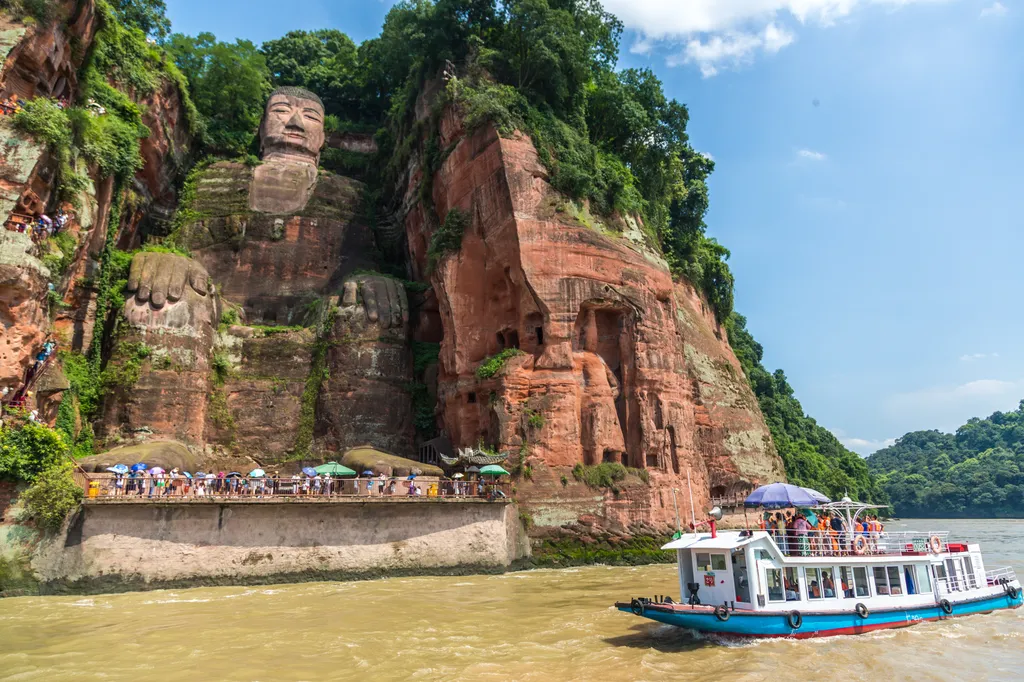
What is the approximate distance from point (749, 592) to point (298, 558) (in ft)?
42.4

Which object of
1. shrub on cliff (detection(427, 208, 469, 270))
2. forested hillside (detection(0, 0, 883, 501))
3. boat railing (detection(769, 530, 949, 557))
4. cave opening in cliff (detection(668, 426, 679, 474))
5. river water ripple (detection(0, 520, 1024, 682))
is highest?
forested hillside (detection(0, 0, 883, 501))

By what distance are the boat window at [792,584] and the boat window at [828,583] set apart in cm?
73

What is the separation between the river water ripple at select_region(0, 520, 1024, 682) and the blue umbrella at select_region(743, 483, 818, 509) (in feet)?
9.50

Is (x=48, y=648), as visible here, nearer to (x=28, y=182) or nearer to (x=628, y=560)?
(x=28, y=182)

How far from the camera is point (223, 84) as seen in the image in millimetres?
41562

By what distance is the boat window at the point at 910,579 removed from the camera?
51.8 feet

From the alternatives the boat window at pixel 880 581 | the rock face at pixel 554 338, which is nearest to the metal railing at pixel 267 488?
the rock face at pixel 554 338

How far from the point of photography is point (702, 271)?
4428 cm

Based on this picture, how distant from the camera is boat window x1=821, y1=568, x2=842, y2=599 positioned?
47.5 feet

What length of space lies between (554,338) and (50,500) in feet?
55.6

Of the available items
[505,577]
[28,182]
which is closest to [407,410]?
[505,577]

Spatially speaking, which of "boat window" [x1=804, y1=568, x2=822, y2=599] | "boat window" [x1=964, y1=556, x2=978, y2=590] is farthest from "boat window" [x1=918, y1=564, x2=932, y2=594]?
"boat window" [x1=804, y1=568, x2=822, y2=599]

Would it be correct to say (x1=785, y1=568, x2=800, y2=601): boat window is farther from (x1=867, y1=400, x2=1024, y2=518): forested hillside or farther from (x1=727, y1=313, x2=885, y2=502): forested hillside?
(x1=867, y1=400, x2=1024, y2=518): forested hillside

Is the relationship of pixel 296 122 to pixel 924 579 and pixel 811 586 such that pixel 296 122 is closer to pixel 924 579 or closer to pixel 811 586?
pixel 811 586
